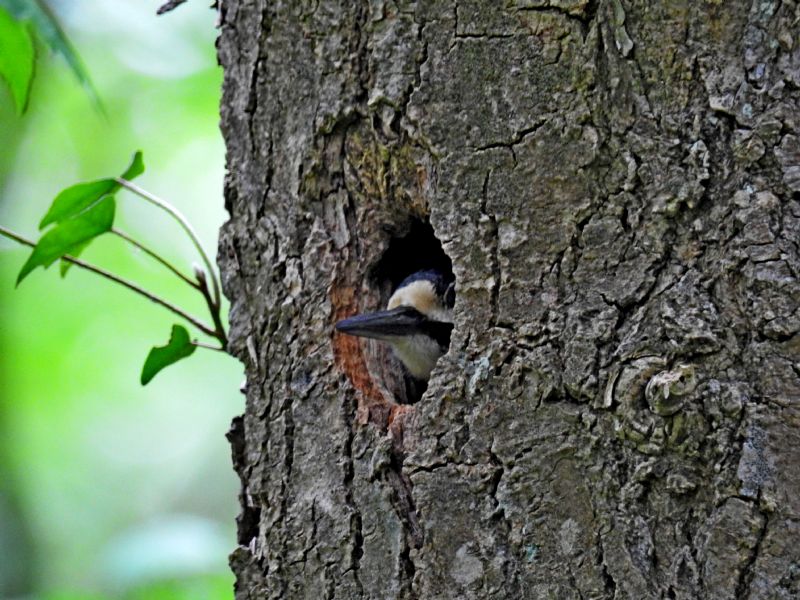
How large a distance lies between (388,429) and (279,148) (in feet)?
2.43

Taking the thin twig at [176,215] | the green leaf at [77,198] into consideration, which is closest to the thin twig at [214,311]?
the thin twig at [176,215]

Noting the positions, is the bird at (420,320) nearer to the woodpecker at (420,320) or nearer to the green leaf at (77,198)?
the woodpecker at (420,320)

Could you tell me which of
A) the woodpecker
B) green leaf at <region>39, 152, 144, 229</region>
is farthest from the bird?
green leaf at <region>39, 152, 144, 229</region>

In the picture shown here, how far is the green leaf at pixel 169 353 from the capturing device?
2.33 m

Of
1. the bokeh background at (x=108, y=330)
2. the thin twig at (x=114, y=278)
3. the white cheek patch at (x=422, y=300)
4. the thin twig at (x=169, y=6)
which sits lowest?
the white cheek patch at (x=422, y=300)

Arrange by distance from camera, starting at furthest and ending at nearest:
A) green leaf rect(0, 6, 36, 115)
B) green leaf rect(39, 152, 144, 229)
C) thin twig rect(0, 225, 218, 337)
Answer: thin twig rect(0, 225, 218, 337) < green leaf rect(39, 152, 144, 229) < green leaf rect(0, 6, 36, 115)

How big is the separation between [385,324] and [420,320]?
249 millimetres

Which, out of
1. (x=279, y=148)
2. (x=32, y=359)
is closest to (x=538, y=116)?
(x=279, y=148)

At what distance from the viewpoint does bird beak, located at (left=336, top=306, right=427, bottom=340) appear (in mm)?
2137

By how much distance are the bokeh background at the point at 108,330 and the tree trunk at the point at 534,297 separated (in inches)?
93.4

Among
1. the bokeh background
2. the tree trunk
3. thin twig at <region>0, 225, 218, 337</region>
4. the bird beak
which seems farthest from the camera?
the bokeh background

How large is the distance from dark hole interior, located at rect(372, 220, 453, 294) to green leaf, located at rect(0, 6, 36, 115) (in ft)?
2.97

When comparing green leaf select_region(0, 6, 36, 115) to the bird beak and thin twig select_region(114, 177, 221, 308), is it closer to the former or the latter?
thin twig select_region(114, 177, 221, 308)

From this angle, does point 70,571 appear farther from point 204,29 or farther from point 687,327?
point 687,327
